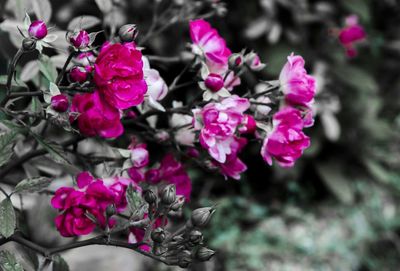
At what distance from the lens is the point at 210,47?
90 centimetres

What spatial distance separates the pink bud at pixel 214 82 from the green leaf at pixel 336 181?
203cm

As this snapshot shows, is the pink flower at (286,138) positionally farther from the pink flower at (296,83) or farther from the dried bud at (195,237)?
the dried bud at (195,237)

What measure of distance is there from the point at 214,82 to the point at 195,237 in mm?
202

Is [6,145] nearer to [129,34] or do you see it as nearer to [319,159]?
[129,34]

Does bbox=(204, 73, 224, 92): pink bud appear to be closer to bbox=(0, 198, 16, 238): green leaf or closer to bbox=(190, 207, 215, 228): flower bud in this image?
bbox=(190, 207, 215, 228): flower bud

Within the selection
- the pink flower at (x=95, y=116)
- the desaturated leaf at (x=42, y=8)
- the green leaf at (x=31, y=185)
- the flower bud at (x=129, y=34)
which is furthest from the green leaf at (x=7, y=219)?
the desaturated leaf at (x=42, y=8)

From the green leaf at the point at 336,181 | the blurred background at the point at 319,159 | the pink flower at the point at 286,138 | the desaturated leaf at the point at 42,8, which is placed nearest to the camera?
the pink flower at the point at 286,138

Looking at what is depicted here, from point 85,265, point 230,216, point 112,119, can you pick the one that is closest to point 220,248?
point 230,216

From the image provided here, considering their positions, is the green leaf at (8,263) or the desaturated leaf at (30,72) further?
the desaturated leaf at (30,72)

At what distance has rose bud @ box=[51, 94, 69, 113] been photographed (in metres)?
0.76

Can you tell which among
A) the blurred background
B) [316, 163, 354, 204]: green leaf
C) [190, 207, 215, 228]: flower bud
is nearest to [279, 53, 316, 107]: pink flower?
[190, 207, 215, 228]: flower bud

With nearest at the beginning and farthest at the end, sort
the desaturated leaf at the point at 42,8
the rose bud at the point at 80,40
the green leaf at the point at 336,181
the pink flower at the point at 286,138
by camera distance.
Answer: the rose bud at the point at 80,40
the pink flower at the point at 286,138
the desaturated leaf at the point at 42,8
the green leaf at the point at 336,181

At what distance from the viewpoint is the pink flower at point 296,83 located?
2.81ft

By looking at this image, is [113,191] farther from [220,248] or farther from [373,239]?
[373,239]
